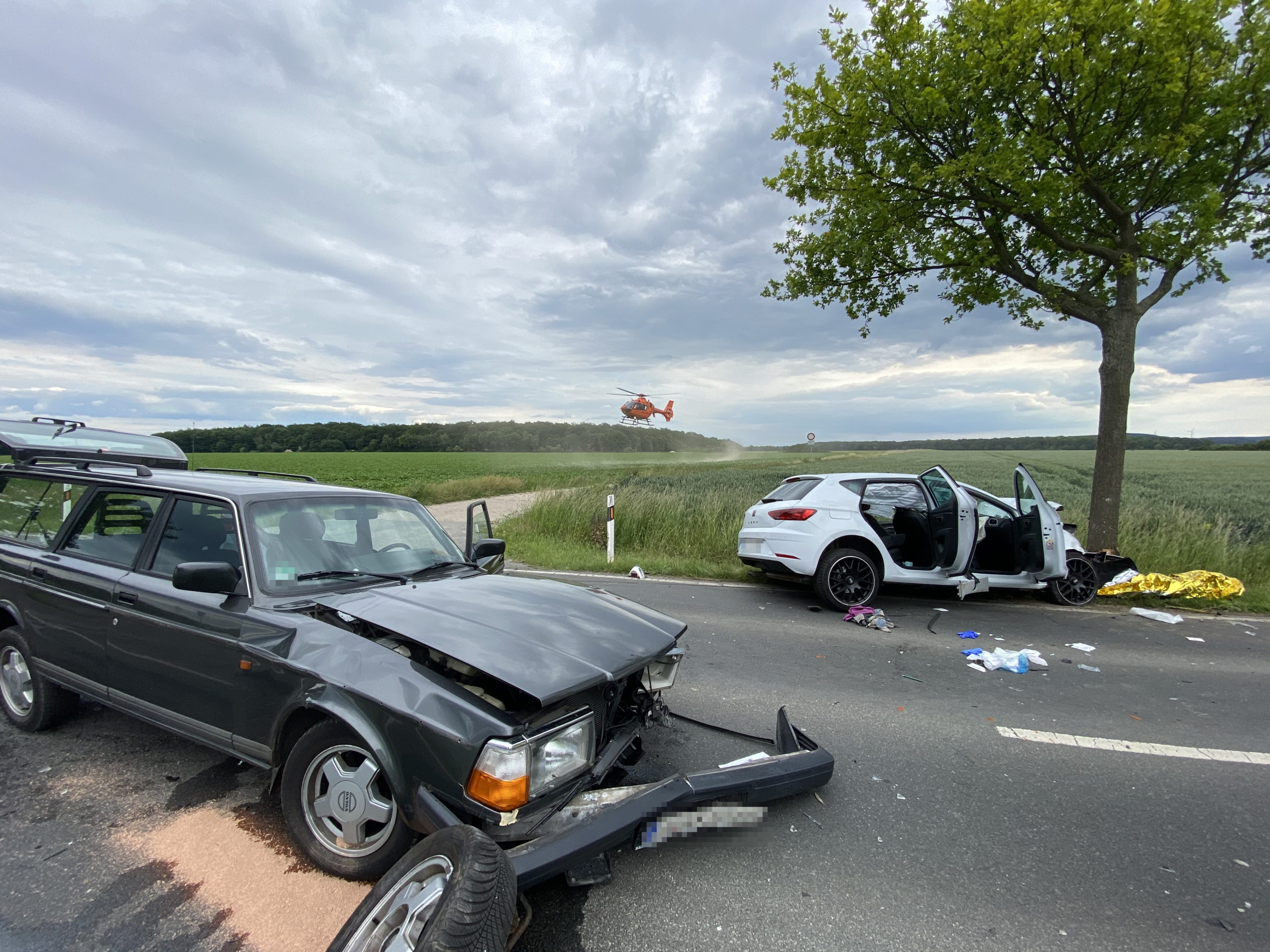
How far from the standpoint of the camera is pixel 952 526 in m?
7.26

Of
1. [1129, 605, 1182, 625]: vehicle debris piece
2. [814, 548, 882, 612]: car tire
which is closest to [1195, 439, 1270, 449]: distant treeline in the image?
[1129, 605, 1182, 625]: vehicle debris piece

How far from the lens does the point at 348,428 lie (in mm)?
76188

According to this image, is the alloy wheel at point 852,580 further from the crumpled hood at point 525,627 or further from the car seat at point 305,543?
the car seat at point 305,543

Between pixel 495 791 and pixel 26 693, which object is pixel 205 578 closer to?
pixel 495 791

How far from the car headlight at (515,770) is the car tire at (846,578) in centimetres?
573

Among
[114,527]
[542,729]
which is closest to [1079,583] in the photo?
[542,729]

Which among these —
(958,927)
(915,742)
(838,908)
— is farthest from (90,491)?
(915,742)

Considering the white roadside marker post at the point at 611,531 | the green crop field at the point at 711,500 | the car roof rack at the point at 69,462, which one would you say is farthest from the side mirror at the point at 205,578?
the white roadside marker post at the point at 611,531

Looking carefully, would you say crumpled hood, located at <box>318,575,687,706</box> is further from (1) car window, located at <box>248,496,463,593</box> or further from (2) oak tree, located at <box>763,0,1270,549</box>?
(2) oak tree, located at <box>763,0,1270,549</box>

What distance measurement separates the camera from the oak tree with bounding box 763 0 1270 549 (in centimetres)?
786

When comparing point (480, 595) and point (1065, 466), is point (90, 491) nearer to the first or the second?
point (480, 595)

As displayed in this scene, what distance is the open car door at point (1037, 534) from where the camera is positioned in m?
7.09

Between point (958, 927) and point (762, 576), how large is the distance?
24.0ft

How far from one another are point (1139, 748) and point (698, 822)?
3.15m
